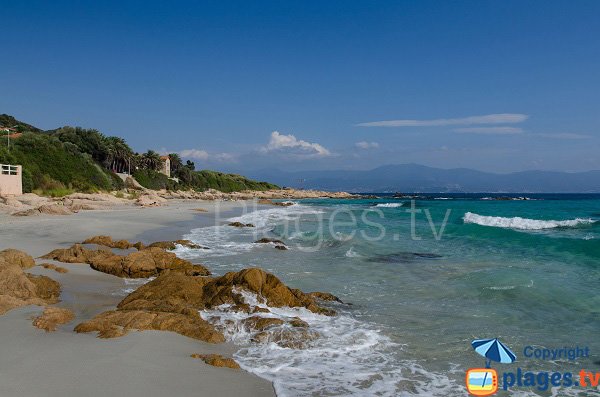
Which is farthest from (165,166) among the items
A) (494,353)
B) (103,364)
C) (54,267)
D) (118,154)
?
(494,353)

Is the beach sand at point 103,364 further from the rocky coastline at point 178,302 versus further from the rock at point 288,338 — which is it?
the rock at point 288,338

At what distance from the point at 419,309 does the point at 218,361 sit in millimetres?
4640

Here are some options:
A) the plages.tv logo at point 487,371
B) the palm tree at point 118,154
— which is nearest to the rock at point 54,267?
the plages.tv logo at point 487,371

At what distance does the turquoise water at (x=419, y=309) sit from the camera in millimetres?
5246

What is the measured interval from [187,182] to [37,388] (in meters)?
91.1

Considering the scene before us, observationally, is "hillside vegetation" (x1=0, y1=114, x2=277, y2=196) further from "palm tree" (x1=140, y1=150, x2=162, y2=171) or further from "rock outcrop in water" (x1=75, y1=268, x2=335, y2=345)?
"rock outcrop in water" (x1=75, y1=268, x2=335, y2=345)

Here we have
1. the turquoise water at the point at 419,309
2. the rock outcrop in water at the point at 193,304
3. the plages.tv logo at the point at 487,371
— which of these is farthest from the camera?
the rock outcrop in water at the point at 193,304

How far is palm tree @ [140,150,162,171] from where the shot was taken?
84438mm

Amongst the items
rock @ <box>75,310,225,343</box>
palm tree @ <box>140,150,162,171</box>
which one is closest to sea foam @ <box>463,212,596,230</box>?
rock @ <box>75,310,225,343</box>

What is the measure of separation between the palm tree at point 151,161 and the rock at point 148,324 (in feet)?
270

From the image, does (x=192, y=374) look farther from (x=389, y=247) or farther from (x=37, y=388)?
(x=389, y=247)

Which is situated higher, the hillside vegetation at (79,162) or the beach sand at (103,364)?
the hillside vegetation at (79,162)

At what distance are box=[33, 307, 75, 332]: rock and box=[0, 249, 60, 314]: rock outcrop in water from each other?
29.9 inches

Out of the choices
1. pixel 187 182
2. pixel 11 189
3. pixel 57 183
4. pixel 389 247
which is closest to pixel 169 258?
pixel 389 247
